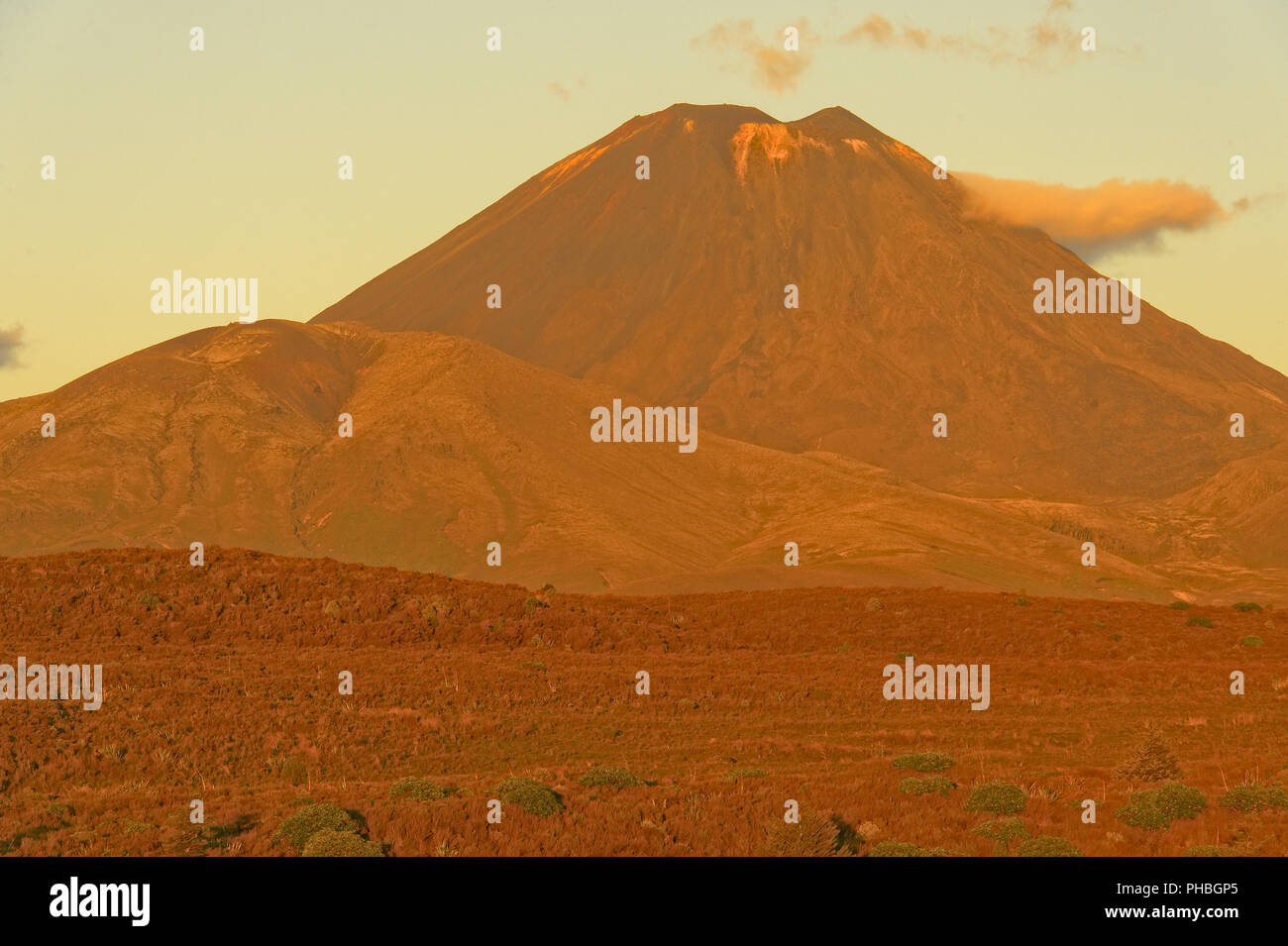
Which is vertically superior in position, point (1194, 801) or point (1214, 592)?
point (1214, 592)

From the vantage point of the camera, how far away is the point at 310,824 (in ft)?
69.5

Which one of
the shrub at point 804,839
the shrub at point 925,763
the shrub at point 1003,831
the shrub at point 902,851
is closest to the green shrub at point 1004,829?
the shrub at point 1003,831

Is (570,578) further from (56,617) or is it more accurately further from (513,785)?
(513,785)

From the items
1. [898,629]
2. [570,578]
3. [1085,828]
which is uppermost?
[570,578]

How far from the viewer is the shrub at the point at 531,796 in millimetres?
23391

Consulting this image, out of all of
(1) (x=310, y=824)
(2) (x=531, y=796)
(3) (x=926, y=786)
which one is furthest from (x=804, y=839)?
(1) (x=310, y=824)

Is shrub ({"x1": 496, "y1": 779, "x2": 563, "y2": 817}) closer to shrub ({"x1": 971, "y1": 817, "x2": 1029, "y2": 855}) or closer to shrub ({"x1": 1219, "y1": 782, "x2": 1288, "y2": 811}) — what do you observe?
shrub ({"x1": 971, "y1": 817, "x2": 1029, "y2": 855})

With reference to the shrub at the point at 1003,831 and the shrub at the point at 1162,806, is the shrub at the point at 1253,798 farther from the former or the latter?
the shrub at the point at 1003,831

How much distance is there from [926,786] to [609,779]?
630cm

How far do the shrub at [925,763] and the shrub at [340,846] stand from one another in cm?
1331

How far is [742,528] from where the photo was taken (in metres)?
192

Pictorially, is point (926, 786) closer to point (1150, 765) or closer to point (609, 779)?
Answer: point (1150, 765)
